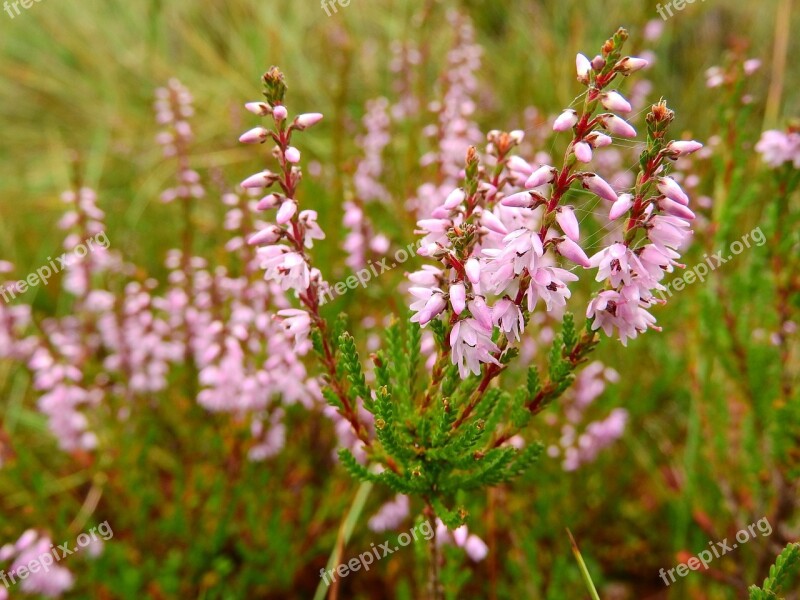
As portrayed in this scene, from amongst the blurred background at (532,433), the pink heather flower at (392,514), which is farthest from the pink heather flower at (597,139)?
the pink heather flower at (392,514)

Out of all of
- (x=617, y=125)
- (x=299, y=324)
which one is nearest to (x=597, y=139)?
(x=617, y=125)

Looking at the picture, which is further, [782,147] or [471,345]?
[782,147]

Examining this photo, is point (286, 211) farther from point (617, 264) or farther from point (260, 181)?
point (617, 264)

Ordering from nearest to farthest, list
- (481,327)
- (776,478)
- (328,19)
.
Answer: (481,327) → (776,478) → (328,19)

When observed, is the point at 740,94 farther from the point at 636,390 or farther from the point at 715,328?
the point at 636,390

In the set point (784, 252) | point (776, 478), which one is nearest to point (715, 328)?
point (784, 252)

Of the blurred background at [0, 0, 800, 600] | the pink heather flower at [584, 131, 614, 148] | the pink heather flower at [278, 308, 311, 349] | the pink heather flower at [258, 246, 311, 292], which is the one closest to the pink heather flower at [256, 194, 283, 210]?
the pink heather flower at [258, 246, 311, 292]
